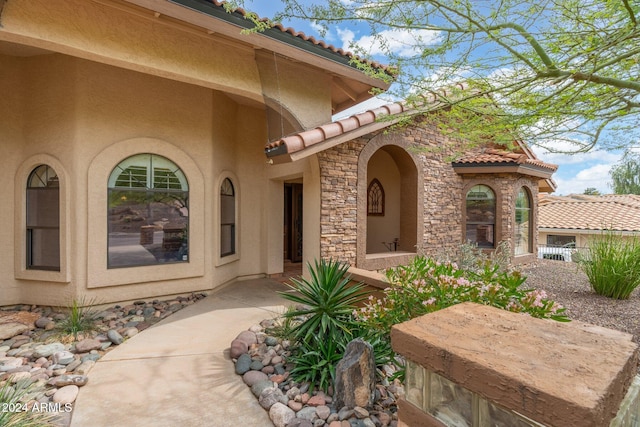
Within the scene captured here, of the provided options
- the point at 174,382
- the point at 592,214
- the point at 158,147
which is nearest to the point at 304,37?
the point at 158,147

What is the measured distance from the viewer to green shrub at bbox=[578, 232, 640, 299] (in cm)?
718

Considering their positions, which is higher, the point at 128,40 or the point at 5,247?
the point at 128,40

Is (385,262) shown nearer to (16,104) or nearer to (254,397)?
(254,397)

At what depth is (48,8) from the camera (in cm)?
471

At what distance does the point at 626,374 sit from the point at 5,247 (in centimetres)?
1051

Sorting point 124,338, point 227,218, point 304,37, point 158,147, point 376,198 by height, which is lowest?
point 124,338

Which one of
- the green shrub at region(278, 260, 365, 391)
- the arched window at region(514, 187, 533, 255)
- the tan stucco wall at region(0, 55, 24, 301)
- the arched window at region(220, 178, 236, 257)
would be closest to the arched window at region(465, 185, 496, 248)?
the arched window at region(514, 187, 533, 255)

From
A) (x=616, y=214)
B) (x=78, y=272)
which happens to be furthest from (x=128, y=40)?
(x=616, y=214)

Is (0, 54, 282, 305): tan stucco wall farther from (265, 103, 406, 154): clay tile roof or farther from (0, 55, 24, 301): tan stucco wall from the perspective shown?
(265, 103, 406, 154): clay tile roof

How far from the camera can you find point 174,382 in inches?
165

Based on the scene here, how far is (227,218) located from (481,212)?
29.4 feet

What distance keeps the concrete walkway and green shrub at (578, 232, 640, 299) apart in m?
8.39

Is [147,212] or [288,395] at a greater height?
[147,212]

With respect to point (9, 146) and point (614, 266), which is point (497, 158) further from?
point (9, 146)
